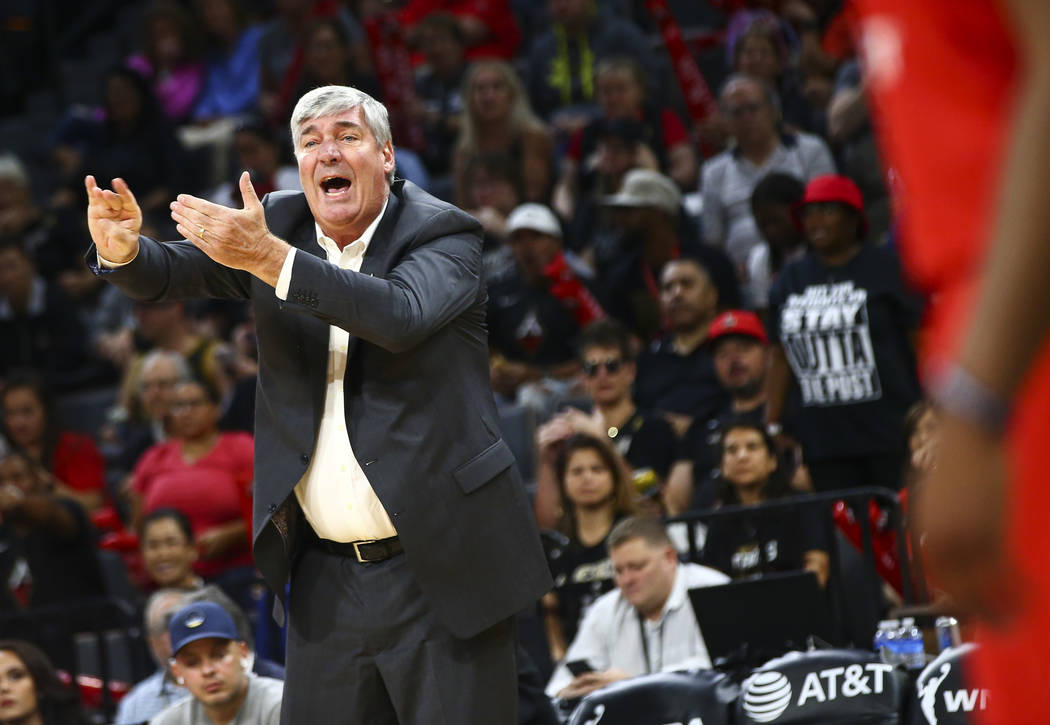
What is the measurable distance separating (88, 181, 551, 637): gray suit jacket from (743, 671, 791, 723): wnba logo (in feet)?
5.92

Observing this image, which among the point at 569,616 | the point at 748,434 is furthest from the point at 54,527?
the point at 748,434

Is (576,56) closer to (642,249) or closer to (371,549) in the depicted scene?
(642,249)

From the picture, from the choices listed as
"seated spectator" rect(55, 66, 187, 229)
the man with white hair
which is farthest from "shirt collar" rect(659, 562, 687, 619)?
"seated spectator" rect(55, 66, 187, 229)

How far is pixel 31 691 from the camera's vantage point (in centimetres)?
578

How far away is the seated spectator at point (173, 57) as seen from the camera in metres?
11.7

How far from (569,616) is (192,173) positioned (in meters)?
5.81

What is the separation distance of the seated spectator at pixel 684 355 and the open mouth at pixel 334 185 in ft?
13.8

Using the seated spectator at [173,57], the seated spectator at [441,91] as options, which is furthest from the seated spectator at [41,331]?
the seated spectator at [441,91]

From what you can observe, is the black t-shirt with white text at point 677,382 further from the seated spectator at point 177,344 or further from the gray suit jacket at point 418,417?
the gray suit jacket at point 418,417

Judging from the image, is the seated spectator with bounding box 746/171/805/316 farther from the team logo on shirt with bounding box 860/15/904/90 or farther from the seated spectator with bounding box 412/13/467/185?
the team logo on shirt with bounding box 860/15/904/90

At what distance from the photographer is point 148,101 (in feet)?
35.7

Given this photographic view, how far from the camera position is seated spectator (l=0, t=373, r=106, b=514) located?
846cm

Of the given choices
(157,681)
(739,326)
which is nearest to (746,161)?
(739,326)

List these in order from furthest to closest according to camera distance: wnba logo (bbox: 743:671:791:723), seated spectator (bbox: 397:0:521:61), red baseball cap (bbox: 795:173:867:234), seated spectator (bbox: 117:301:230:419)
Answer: seated spectator (bbox: 397:0:521:61)
seated spectator (bbox: 117:301:230:419)
red baseball cap (bbox: 795:173:867:234)
wnba logo (bbox: 743:671:791:723)
